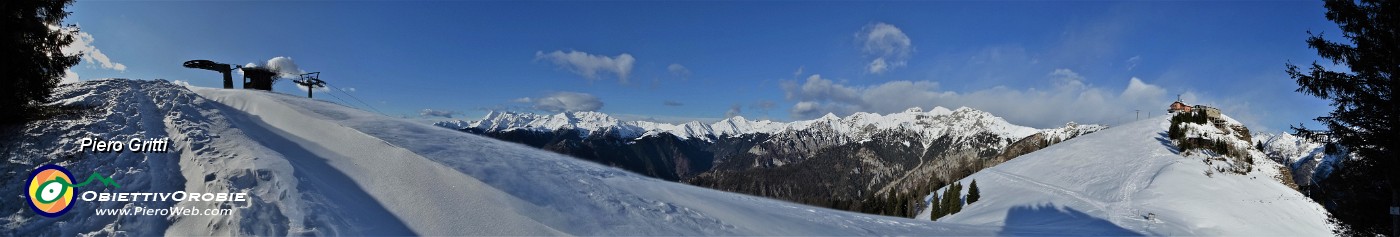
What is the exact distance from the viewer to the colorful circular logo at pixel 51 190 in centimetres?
762

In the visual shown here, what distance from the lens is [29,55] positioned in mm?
12344

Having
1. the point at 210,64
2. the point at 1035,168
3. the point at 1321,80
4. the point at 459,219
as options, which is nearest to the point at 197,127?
the point at 459,219

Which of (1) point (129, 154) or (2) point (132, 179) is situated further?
(1) point (129, 154)

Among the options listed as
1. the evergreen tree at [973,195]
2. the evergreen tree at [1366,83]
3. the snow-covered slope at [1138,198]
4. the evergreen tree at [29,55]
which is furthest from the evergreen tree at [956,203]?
the evergreen tree at [29,55]

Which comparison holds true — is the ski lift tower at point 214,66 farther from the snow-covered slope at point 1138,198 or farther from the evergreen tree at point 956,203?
the evergreen tree at point 956,203

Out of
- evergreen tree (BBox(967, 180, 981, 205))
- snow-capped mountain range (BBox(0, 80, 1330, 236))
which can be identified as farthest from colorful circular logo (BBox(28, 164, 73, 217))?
evergreen tree (BBox(967, 180, 981, 205))

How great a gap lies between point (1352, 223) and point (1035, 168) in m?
50.3

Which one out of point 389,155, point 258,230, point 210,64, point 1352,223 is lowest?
point 258,230

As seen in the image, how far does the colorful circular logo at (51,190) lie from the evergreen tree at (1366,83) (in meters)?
23.3

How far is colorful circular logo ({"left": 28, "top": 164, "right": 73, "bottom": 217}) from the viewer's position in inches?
300

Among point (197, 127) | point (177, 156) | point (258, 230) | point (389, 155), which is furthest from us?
point (197, 127)

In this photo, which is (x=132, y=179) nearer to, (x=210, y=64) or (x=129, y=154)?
(x=129, y=154)

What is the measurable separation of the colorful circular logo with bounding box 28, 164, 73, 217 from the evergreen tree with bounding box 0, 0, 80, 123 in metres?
4.94

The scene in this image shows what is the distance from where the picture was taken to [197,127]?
36.4 ft
